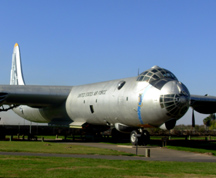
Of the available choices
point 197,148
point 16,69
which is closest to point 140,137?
point 197,148

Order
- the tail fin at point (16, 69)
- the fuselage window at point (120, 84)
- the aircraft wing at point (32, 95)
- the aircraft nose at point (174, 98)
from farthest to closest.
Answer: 1. the tail fin at point (16, 69)
2. the aircraft wing at point (32, 95)
3. the fuselage window at point (120, 84)
4. the aircraft nose at point (174, 98)

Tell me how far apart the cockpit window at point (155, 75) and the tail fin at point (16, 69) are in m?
28.5

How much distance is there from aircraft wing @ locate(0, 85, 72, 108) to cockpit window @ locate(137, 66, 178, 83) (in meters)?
13.7

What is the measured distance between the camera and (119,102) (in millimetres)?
29469

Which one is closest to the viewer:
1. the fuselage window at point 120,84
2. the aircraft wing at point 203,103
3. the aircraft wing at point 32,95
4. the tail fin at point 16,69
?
the fuselage window at point 120,84

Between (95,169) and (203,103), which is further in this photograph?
(203,103)

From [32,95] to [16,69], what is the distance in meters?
18.0

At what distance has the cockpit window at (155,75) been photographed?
88.9 feet

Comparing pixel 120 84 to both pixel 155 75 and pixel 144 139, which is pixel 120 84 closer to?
pixel 155 75

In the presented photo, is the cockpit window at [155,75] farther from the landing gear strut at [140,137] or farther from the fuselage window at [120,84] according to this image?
the landing gear strut at [140,137]

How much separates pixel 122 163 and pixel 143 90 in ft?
36.2

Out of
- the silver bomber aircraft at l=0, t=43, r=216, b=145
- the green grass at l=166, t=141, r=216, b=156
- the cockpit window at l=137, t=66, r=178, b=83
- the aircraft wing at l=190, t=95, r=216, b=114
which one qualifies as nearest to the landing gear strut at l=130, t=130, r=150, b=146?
the silver bomber aircraft at l=0, t=43, r=216, b=145

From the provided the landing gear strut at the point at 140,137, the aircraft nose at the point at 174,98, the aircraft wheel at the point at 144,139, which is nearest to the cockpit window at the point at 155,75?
the aircraft nose at the point at 174,98

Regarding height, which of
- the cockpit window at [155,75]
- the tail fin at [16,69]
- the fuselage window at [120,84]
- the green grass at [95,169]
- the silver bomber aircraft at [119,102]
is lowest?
the green grass at [95,169]
